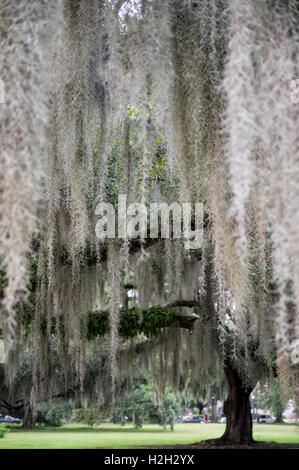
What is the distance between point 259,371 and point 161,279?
2.07 metres

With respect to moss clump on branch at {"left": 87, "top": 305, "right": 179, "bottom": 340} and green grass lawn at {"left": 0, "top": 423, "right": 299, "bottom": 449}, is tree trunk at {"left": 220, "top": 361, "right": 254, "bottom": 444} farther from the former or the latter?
moss clump on branch at {"left": 87, "top": 305, "right": 179, "bottom": 340}

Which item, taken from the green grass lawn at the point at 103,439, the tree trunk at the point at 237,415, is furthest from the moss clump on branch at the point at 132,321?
the green grass lawn at the point at 103,439

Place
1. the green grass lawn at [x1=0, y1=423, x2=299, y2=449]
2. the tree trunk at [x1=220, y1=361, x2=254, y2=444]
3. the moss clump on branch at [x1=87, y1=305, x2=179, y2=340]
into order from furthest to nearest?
the green grass lawn at [x1=0, y1=423, x2=299, y2=449]
the tree trunk at [x1=220, y1=361, x2=254, y2=444]
the moss clump on branch at [x1=87, y1=305, x2=179, y2=340]

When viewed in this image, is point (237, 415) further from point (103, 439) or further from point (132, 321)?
point (103, 439)

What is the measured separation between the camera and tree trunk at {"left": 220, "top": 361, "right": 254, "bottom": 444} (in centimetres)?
771

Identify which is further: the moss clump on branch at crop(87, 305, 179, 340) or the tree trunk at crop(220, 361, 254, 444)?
the tree trunk at crop(220, 361, 254, 444)

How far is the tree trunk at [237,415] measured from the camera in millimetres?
7707

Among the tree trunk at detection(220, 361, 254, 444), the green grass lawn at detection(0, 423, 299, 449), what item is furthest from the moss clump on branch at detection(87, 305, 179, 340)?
the green grass lawn at detection(0, 423, 299, 449)

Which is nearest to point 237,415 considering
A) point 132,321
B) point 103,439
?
point 132,321

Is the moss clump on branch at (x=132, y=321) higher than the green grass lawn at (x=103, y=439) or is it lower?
higher

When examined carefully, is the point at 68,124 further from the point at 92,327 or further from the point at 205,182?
the point at 92,327

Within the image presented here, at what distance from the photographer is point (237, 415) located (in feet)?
25.7

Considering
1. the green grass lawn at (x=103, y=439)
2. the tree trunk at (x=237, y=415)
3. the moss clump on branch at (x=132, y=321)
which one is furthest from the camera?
the green grass lawn at (x=103, y=439)

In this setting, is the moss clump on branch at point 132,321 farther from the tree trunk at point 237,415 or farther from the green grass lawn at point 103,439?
the green grass lawn at point 103,439
